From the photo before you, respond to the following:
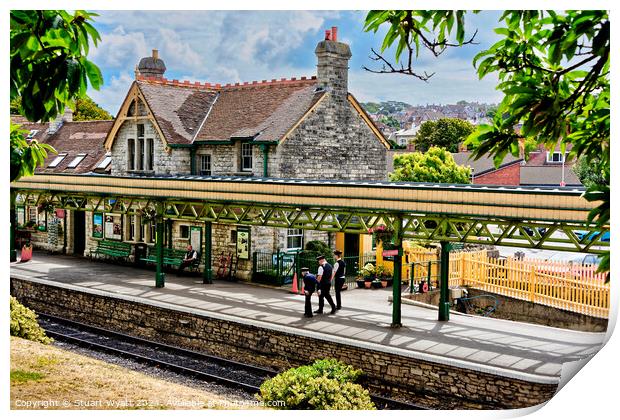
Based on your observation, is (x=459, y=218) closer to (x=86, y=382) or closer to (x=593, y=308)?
(x=593, y=308)

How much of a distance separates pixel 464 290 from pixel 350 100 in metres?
4.87

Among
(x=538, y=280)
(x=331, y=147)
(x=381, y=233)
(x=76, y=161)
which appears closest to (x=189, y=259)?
(x=331, y=147)

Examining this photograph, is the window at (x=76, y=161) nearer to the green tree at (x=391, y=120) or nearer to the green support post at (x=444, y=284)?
the green tree at (x=391, y=120)

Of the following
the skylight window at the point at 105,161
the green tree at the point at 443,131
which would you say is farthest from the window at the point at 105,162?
the green tree at the point at 443,131

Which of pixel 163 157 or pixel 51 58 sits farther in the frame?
pixel 163 157

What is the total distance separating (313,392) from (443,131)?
444 centimetres

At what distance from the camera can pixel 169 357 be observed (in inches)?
603

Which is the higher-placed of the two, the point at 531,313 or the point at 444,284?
the point at 444,284

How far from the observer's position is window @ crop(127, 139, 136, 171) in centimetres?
2222

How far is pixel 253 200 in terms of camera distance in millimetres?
15688

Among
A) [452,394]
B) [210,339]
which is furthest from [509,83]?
[210,339]

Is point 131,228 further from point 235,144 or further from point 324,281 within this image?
point 324,281

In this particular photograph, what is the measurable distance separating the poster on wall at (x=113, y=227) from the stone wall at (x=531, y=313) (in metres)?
9.19

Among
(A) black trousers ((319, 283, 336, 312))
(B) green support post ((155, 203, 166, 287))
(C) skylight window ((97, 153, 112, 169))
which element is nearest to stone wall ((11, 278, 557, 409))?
(B) green support post ((155, 203, 166, 287))
